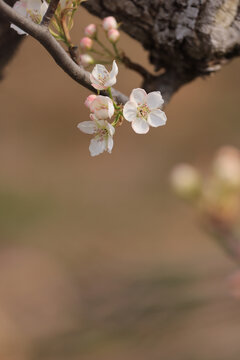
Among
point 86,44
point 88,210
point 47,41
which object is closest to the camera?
point 47,41

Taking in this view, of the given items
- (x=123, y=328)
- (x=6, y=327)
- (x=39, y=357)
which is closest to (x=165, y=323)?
(x=123, y=328)

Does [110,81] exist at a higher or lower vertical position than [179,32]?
lower

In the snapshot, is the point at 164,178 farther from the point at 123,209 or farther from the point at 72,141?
the point at 72,141

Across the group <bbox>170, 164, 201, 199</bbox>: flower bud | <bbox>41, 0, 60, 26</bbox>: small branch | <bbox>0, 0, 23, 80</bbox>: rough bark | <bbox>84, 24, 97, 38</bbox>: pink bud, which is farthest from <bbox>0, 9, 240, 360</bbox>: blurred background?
<bbox>41, 0, 60, 26</bbox>: small branch

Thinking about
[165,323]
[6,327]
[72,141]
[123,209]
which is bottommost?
[165,323]

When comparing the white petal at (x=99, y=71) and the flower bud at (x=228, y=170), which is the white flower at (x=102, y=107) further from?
the flower bud at (x=228, y=170)

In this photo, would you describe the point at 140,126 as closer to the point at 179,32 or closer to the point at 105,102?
the point at 105,102

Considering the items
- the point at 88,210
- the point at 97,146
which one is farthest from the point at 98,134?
the point at 88,210
